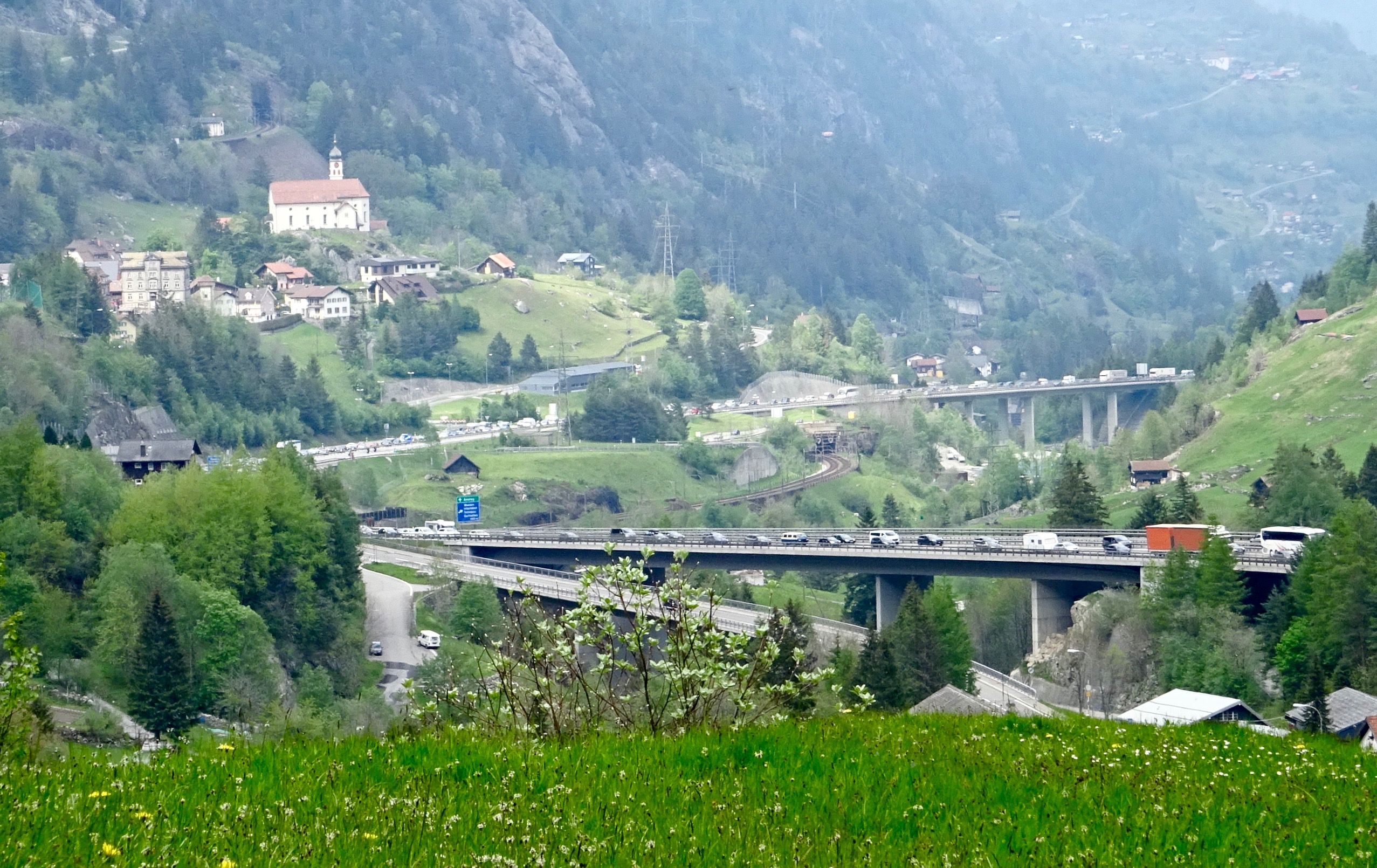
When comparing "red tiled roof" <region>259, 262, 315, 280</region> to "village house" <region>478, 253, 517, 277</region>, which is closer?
"red tiled roof" <region>259, 262, 315, 280</region>

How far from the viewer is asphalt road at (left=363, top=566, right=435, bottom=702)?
62531 mm

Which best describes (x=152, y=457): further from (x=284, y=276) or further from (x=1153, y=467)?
(x=284, y=276)

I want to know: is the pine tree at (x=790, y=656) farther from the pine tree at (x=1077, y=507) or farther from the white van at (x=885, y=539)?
the pine tree at (x=1077, y=507)

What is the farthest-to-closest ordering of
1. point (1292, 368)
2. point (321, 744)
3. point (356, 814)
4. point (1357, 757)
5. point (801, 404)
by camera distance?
point (801, 404), point (1292, 368), point (1357, 757), point (321, 744), point (356, 814)

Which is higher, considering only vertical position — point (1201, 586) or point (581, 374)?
point (581, 374)

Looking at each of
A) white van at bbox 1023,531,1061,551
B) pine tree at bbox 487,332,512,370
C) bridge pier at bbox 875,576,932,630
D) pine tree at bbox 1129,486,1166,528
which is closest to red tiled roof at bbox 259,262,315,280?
pine tree at bbox 487,332,512,370

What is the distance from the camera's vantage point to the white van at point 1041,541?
7338 cm

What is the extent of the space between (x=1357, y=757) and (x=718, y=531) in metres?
80.5

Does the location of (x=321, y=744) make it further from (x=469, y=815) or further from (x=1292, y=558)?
(x=1292, y=558)

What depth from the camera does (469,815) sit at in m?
7.45

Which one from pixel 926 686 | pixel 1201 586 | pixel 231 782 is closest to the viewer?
pixel 231 782

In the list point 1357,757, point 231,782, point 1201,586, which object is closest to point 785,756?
point 231,782

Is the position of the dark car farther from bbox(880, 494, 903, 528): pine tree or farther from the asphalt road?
bbox(880, 494, 903, 528): pine tree

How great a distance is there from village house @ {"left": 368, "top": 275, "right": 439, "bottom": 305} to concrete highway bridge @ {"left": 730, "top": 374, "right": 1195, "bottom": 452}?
3548cm
